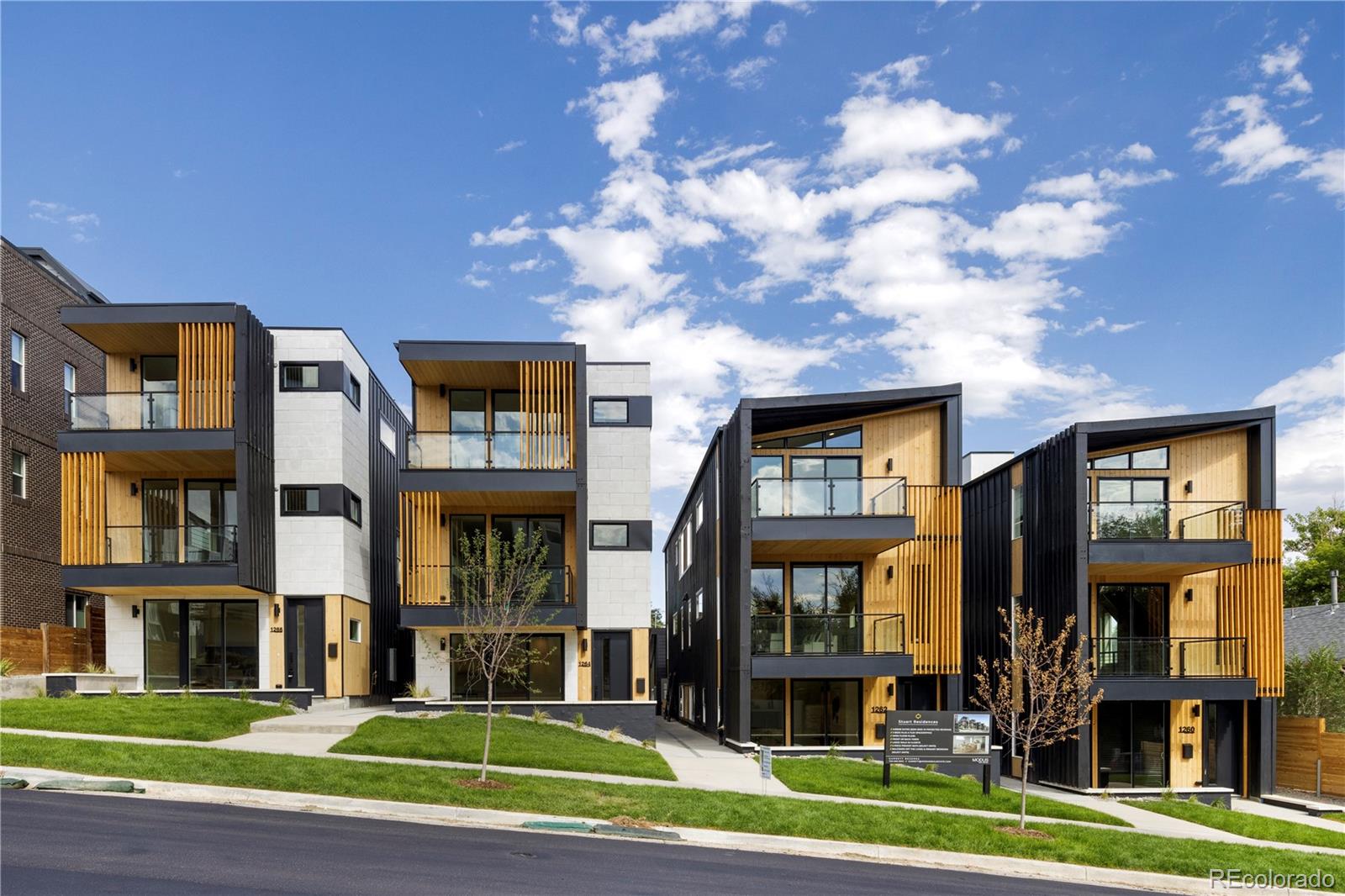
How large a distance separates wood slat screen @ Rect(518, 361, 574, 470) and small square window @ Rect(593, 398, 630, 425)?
833 millimetres

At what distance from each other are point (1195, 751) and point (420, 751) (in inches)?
730

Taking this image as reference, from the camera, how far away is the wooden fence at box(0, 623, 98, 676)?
26859mm

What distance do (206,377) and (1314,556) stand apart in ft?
162

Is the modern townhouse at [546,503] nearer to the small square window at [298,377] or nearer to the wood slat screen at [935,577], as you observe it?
the small square window at [298,377]

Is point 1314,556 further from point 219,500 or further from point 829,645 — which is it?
point 219,500

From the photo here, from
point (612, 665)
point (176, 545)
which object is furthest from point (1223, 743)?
point (176, 545)

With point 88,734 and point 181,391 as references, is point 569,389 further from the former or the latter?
point 88,734

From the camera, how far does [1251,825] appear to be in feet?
61.8

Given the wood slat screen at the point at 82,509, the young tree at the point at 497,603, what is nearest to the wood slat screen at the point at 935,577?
the young tree at the point at 497,603

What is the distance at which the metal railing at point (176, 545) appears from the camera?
85.6 ft

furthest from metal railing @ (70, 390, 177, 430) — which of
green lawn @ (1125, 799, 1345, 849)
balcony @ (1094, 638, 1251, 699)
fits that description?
green lawn @ (1125, 799, 1345, 849)

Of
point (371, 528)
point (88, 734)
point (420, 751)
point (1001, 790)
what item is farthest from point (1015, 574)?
point (88, 734)

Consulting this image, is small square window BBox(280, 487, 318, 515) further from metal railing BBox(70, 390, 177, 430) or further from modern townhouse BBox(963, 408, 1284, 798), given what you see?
modern townhouse BBox(963, 408, 1284, 798)

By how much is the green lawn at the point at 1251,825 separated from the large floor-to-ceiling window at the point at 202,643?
71.6ft
